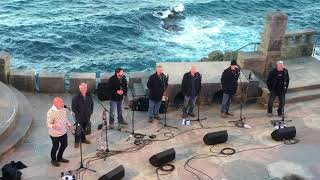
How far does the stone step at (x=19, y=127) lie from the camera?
13.9m

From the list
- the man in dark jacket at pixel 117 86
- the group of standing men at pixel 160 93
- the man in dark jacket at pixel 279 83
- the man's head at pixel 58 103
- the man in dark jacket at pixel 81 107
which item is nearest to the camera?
the man's head at pixel 58 103

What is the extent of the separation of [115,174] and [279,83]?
6152 millimetres

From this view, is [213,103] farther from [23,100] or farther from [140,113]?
[23,100]

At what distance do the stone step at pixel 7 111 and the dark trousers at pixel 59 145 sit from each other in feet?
5.34

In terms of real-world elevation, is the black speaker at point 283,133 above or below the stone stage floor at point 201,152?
above

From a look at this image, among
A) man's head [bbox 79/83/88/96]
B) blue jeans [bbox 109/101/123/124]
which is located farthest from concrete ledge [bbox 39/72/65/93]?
man's head [bbox 79/83/88/96]

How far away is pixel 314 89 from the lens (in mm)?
18062

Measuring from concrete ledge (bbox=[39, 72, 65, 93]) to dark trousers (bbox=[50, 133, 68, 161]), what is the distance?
443 cm

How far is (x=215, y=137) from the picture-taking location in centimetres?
1459

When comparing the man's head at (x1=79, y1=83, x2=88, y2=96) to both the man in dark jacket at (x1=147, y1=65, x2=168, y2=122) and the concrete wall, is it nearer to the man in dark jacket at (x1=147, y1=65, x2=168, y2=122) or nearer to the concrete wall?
the man in dark jacket at (x1=147, y1=65, x2=168, y2=122)

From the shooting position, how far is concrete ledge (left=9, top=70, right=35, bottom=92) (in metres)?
17.7

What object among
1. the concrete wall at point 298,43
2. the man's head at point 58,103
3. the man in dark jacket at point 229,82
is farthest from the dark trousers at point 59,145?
the concrete wall at point 298,43

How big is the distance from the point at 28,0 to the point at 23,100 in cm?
2943

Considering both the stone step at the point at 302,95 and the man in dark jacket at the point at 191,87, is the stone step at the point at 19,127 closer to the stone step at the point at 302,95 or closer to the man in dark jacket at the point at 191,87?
the man in dark jacket at the point at 191,87
